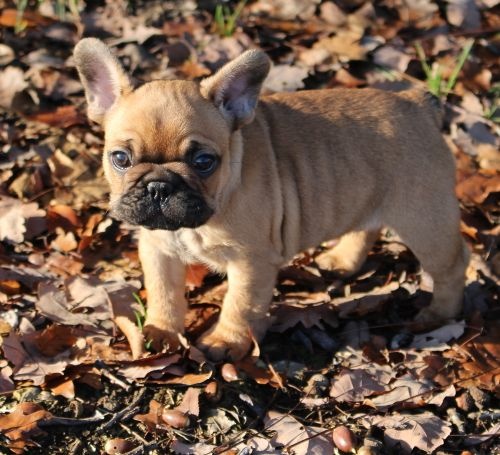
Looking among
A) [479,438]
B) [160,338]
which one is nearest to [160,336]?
[160,338]

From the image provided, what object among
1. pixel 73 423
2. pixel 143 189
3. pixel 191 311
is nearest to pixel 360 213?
pixel 191 311

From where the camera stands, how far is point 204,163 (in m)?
3.99

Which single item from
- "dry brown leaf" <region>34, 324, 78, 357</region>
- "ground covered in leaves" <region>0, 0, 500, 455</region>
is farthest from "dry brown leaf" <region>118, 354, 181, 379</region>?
"dry brown leaf" <region>34, 324, 78, 357</region>

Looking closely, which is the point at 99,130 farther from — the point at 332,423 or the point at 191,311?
the point at 332,423

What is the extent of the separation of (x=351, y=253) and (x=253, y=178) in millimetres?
1409

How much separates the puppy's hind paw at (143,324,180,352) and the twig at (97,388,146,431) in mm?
336

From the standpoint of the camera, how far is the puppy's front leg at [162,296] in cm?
463

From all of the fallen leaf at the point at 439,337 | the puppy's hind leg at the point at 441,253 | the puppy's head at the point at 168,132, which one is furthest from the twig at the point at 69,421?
the puppy's hind leg at the point at 441,253

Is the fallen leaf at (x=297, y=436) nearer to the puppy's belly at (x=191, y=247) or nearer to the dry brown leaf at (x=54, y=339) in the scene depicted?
the puppy's belly at (x=191, y=247)

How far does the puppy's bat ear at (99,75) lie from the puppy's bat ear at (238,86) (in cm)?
46

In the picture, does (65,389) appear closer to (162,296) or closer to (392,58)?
(162,296)

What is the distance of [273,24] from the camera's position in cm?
733

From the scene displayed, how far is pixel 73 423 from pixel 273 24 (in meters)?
4.48

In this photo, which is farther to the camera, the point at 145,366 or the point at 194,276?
the point at 194,276
